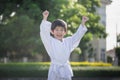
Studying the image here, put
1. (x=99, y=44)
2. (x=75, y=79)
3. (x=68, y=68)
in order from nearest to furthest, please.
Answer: (x=68, y=68) → (x=75, y=79) → (x=99, y=44)

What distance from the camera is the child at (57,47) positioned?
4.93m

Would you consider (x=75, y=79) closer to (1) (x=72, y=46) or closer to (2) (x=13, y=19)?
(2) (x=13, y=19)

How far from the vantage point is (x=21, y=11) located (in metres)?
18.6

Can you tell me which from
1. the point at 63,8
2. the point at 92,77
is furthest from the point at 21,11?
the point at 92,77

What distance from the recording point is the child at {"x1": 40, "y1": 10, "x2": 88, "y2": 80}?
493cm

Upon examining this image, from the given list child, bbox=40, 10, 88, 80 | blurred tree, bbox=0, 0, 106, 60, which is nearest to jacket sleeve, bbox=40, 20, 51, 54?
child, bbox=40, 10, 88, 80

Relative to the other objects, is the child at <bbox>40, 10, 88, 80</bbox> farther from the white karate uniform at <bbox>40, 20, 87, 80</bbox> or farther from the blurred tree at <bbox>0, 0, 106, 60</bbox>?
the blurred tree at <bbox>0, 0, 106, 60</bbox>

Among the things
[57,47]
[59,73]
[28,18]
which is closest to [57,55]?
[57,47]

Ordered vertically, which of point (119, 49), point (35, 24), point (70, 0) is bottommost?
point (119, 49)

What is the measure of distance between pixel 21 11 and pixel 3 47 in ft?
Answer: 8.80

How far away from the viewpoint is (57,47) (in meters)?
4.99

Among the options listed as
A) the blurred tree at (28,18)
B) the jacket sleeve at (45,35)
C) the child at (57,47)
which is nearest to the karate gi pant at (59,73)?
the child at (57,47)

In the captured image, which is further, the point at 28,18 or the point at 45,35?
the point at 28,18

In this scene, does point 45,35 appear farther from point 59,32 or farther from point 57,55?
point 57,55
